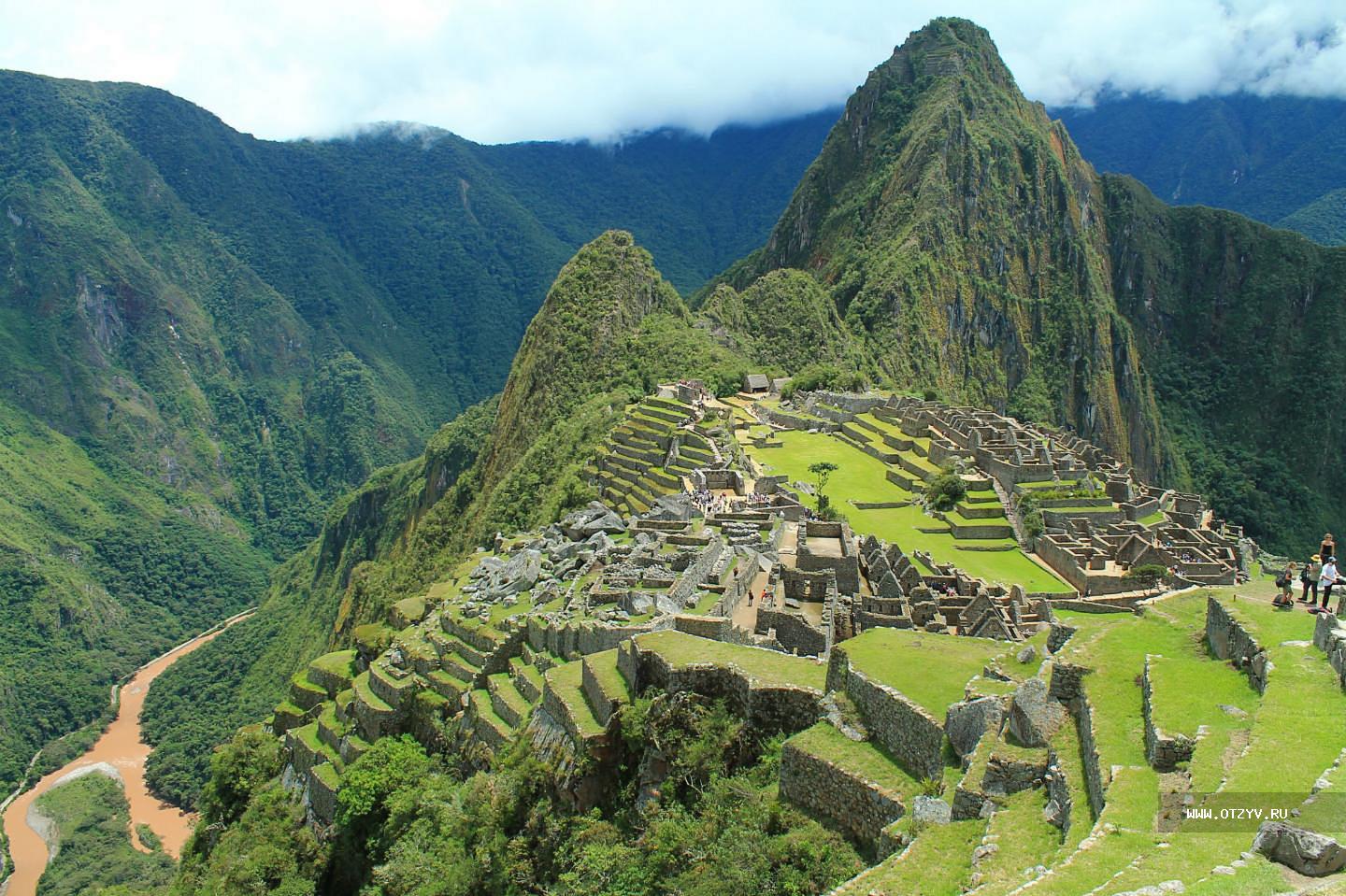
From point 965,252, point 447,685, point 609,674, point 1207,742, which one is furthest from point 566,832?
point 965,252

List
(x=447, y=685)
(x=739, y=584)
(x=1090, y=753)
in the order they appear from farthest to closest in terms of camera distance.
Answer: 1. (x=447, y=685)
2. (x=739, y=584)
3. (x=1090, y=753)

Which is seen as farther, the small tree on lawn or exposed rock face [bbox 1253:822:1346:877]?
the small tree on lawn

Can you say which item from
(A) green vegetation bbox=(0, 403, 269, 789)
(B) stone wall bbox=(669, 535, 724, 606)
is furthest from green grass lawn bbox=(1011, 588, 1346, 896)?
(A) green vegetation bbox=(0, 403, 269, 789)

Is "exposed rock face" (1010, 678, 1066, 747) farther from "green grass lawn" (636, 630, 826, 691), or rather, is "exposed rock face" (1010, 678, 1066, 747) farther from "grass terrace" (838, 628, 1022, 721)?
"green grass lawn" (636, 630, 826, 691)

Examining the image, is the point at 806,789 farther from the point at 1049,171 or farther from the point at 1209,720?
the point at 1049,171

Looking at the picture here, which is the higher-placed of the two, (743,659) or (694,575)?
(743,659)

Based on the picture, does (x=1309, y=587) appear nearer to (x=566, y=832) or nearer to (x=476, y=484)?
(x=566, y=832)

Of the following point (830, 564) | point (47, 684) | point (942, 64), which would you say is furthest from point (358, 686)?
point (942, 64)
